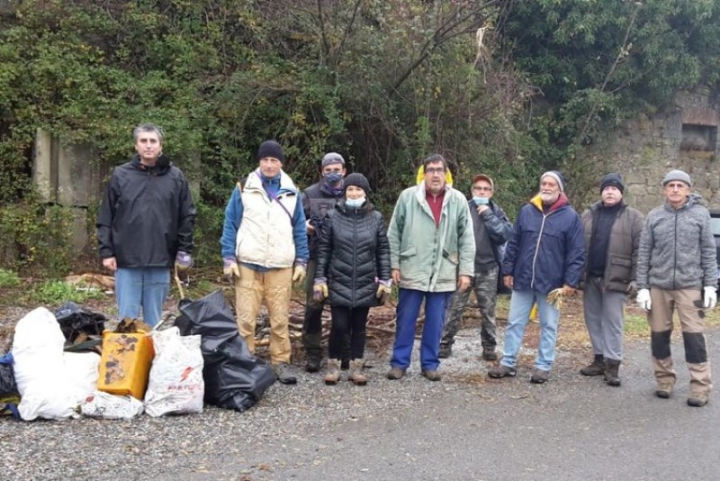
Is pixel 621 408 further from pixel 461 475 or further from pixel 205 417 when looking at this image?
pixel 205 417

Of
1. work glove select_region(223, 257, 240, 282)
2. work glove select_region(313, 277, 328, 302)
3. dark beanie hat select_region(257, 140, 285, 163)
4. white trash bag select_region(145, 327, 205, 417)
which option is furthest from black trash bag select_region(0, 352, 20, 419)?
dark beanie hat select_region(257, 140, 285, 163)

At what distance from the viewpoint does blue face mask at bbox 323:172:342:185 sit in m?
6.59

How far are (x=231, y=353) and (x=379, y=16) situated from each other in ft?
24.2

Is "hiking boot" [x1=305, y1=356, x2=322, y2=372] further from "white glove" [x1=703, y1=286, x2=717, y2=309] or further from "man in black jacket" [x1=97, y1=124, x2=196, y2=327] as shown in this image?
"white glove" [x1=703, y1=286, x2=717, y2=309]

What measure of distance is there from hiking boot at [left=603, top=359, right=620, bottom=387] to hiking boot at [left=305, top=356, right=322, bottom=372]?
8.35ft

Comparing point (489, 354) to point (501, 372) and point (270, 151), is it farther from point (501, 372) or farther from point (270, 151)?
point (270, 151)

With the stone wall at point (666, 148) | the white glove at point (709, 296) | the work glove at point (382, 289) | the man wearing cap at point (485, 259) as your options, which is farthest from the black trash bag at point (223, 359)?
the stone wall at point (666, 148)

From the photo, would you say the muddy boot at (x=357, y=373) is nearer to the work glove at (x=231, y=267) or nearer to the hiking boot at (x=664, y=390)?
the work glove at (x=231, y=267)

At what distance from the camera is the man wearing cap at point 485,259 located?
718 centimetres

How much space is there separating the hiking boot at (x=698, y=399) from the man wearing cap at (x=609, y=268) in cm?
68

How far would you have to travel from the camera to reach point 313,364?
21.3ft

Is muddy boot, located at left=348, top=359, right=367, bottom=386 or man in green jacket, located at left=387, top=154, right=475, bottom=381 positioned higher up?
man in green jacket, located at left=387, top=154, right=475, bottom=381

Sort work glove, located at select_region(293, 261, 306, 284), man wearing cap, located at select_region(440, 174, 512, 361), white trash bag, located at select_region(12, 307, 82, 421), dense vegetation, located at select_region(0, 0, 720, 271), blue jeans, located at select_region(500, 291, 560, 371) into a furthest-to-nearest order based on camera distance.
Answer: dense vegetation, located at select_region(0, 0, 720, 271)
man wearing cap, located at select_region(440, 174, 512, 361)
blue jeans, located at select_region(500, 291, 560, 371)
work glove, located at select_region(293, 261, 306, 284)
white trash bag, located at select_region(12, 307, 82, 421)

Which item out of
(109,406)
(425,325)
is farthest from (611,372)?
(109,406)
